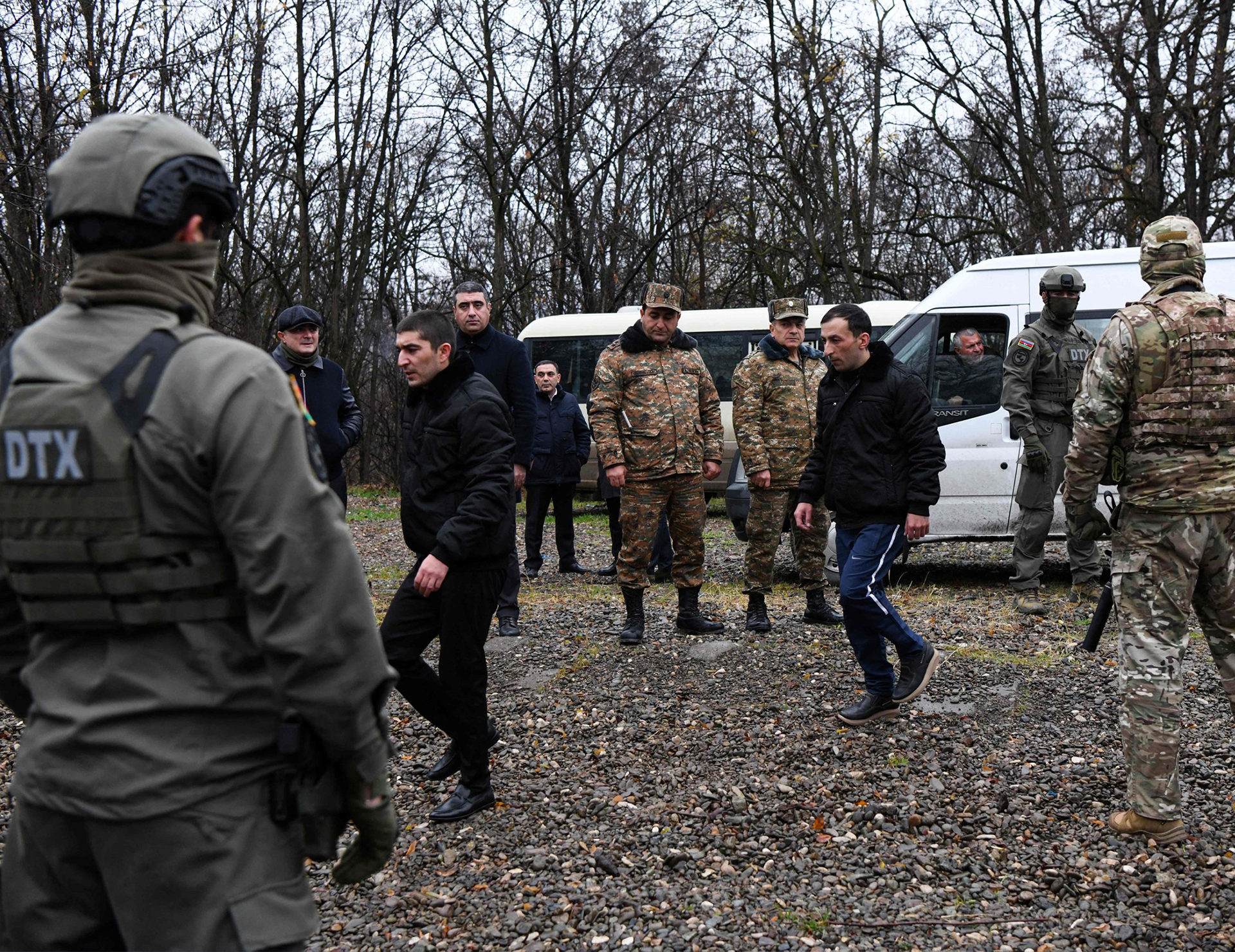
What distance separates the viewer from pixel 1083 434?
3871mm

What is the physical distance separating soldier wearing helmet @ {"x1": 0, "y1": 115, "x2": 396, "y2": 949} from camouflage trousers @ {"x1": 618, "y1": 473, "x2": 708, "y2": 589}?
471 centimetres

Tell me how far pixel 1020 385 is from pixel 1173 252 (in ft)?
12.3

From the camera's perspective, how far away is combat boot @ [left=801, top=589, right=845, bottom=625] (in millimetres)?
7117

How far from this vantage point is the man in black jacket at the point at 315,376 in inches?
247

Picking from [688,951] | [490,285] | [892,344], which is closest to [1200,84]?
[892,344]

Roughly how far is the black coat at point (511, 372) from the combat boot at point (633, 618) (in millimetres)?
1062

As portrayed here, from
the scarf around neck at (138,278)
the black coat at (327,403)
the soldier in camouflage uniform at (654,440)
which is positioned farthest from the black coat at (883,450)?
the scarf around neck at (138,278)

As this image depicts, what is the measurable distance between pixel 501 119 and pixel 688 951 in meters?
20.2

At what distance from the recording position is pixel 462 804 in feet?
13.5

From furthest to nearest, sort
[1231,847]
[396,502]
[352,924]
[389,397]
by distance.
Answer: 1. [389,397]
2. [396,502]
3. [1231,847]
4. [352,924]

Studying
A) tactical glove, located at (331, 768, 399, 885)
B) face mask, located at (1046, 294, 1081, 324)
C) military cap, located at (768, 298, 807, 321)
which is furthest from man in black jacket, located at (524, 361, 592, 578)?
tactical glove, located at (331, 768, 399, 885)

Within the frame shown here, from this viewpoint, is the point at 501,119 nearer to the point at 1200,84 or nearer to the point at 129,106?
the point at 129,106

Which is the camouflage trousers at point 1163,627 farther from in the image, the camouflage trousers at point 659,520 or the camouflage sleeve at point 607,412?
the camouflage sleeve at point 607,412

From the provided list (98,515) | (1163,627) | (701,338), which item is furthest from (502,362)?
(701,338)
